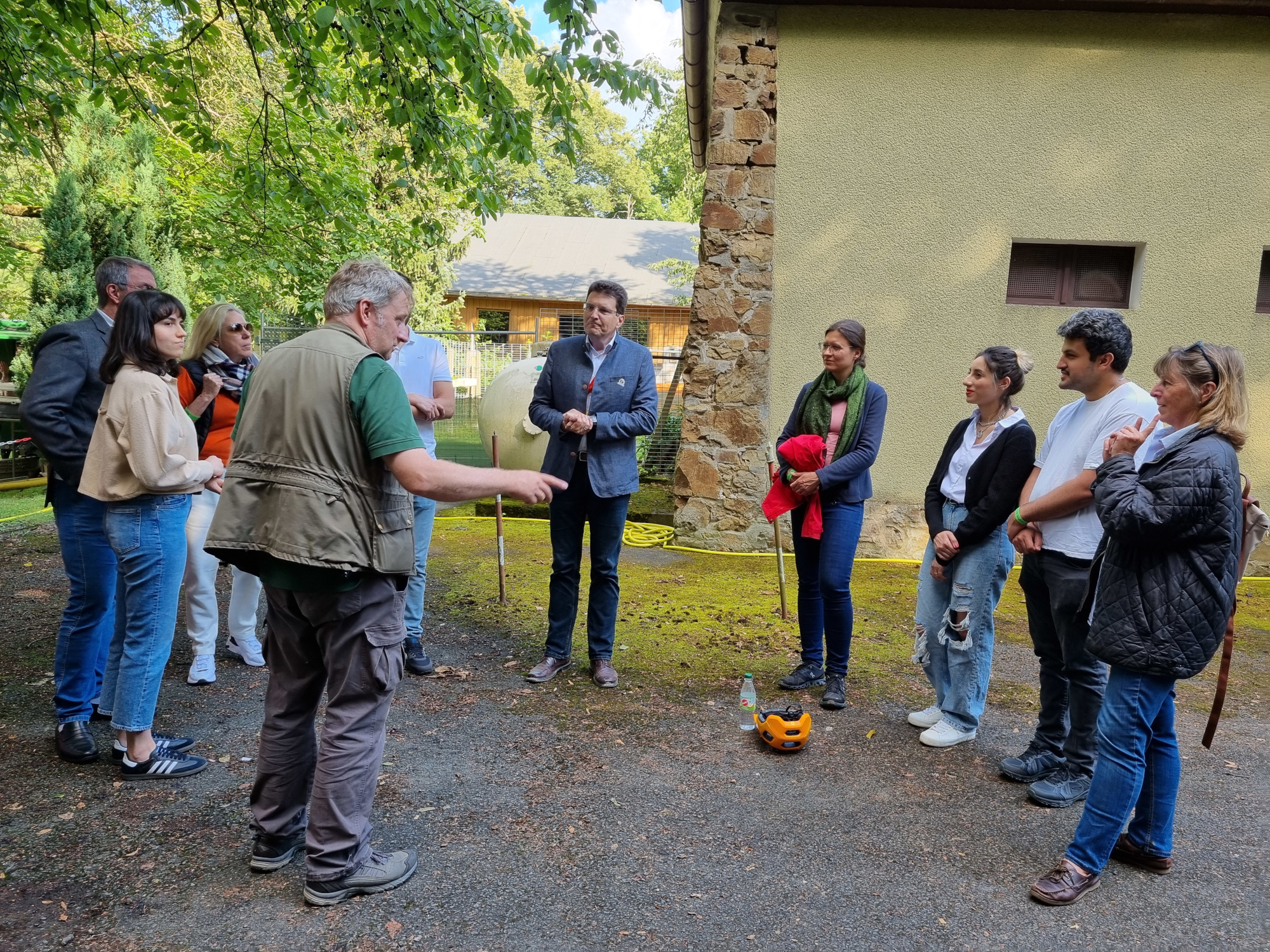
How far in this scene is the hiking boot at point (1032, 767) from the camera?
369 centimetres

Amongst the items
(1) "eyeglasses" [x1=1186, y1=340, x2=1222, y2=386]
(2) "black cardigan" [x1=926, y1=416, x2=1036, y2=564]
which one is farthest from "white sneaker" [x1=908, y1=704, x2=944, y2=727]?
(1) "eyeglasses" [x1=1186, y1=340, x2=1222, y2=386]

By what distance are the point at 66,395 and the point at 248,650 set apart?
6.13 ft

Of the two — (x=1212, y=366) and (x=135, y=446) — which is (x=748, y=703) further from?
(x=135, y=446)

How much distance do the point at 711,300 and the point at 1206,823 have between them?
5629 millimetres

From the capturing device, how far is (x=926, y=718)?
13.9 ft

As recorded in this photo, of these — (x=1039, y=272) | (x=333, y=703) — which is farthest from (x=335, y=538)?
(x=1039, y=272)

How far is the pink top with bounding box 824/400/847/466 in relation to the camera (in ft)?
14.8

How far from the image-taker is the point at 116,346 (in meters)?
3.37

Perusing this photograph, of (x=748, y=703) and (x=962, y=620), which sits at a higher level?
(x=962, y=620)

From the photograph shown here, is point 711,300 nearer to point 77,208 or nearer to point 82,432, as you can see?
point 82,432

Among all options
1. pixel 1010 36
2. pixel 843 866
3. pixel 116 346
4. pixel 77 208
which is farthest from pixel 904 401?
pixel 77 208

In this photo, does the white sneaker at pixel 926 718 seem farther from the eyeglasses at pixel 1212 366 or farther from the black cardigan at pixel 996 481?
the eyeglasses at pixel 1212 366

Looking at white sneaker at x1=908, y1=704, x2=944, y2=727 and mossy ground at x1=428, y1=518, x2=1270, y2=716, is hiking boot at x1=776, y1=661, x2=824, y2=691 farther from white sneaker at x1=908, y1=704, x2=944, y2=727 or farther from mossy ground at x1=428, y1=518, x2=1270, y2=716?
white sneaker at x1=908, y1=704, x2=944, y2=727

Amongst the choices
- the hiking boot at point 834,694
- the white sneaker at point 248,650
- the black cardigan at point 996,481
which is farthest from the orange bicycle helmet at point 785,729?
the white sneaker at point 248,650
